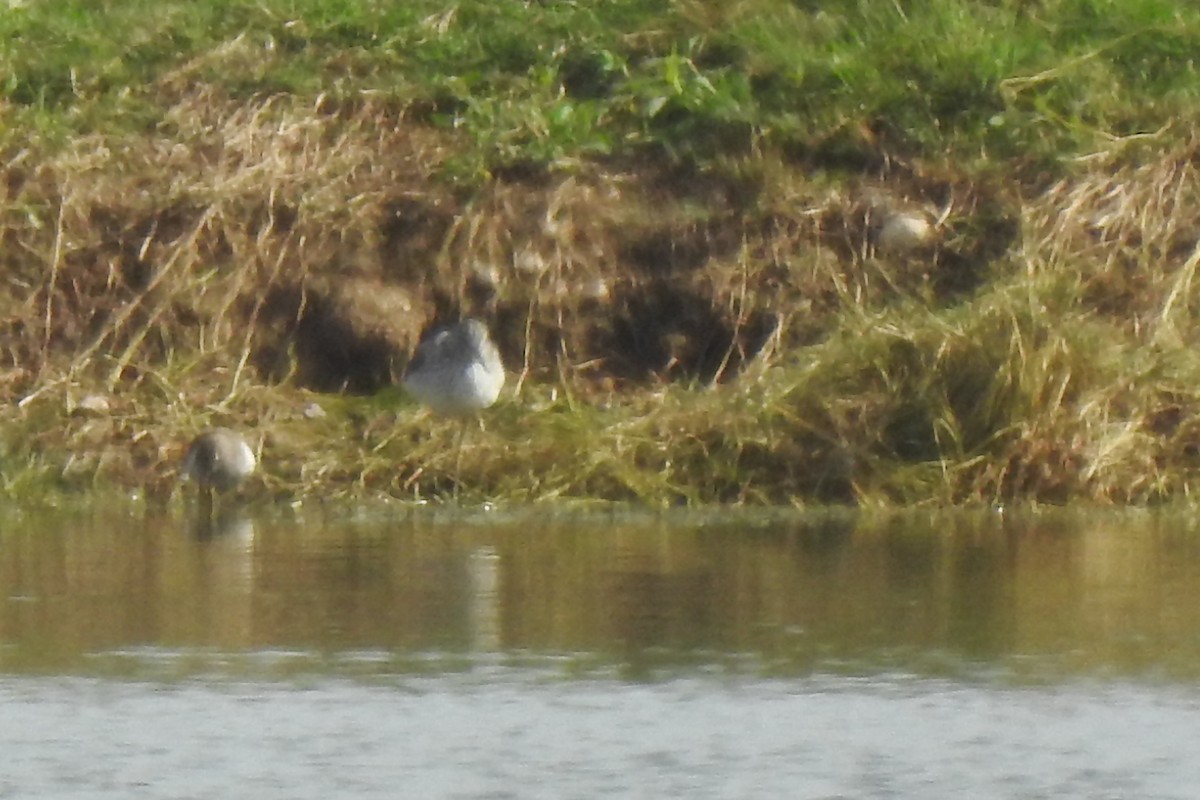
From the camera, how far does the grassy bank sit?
9352 mm

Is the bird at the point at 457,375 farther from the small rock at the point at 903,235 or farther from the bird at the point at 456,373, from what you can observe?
the small rock at the point at 903,235

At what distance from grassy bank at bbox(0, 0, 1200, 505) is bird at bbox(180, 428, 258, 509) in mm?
131

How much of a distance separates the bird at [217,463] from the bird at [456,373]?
1.94ft

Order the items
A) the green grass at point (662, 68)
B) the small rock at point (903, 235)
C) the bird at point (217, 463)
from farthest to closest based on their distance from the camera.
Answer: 1. the green grass at point (662, 68)
2. the small rock at point (903, 235)
3. the bird at point (217, 463)

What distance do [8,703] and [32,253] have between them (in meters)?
4.83

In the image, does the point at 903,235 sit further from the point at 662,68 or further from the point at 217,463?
the point at 217,463

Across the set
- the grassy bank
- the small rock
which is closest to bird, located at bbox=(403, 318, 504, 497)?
the grassy bank

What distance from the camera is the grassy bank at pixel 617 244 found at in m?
9.35

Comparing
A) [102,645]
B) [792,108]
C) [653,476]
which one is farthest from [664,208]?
[102,645]

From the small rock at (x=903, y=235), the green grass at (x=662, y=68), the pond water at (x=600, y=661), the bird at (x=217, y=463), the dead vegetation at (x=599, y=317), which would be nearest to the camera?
the pond water at (x=600, y=661)

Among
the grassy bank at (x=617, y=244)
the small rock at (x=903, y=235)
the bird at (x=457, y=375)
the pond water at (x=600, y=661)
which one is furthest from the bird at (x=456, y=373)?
the small rock at (x=903, y=235)

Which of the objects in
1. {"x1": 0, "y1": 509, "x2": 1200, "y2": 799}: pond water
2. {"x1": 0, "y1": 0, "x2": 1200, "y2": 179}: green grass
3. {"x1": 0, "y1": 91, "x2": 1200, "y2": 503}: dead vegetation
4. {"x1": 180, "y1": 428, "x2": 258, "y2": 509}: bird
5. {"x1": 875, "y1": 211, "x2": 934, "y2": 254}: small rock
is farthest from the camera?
{"x1": 0, "y1": 0, "x2": 1200, "y2": 179}: green grass

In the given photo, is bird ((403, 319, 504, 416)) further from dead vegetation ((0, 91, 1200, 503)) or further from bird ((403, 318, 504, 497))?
dead vegetation ((0, 91, 1200, 503))

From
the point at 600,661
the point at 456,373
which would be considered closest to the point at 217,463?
the point at 456,373
